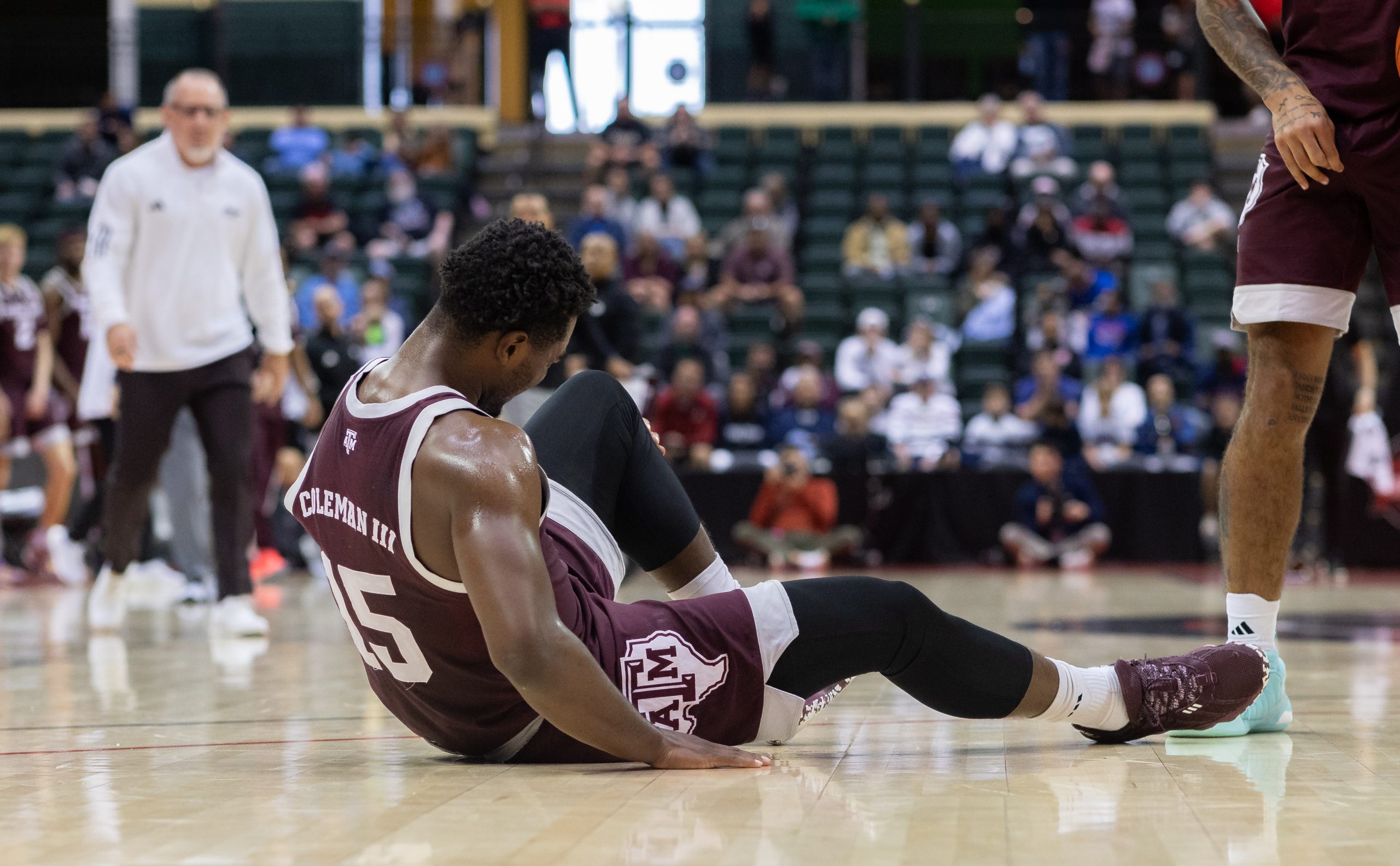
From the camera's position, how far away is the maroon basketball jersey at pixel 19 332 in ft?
29.4

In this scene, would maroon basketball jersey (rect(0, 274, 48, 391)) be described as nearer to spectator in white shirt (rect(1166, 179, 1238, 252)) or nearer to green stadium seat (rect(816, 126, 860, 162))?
green stadium seat (rect(816, 126, 860, 162))

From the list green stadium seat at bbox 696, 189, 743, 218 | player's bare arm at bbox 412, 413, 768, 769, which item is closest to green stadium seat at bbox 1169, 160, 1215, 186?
green stadium seat at bbox 696, 189, 743, 218

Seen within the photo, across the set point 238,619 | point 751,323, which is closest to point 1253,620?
point 238,619

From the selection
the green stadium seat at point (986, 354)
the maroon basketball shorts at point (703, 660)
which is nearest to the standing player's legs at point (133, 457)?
the maroon basketball shorts at point (703, 660)

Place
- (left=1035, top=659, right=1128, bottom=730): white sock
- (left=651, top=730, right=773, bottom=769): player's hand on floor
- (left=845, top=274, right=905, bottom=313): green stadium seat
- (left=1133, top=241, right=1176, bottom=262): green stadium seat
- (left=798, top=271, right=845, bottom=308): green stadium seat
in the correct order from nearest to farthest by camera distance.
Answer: (left=651, top=730, right=773, bottom=769): player's hand on floor, (left=1035, top=659, right=1128, bottom=730): white sock, (left=845, top=274, right=905, bottom=313): green stadium seat, (left=798, top=271, right=845, bottom=308): green stadium seat, (left=1133, top=241, right=1176, bottom=262): green stadium seat

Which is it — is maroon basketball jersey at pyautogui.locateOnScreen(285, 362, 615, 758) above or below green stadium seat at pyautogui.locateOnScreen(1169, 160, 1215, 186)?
below

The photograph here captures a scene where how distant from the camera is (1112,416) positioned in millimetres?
10906

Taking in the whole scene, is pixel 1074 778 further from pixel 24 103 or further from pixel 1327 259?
pixel 24 103

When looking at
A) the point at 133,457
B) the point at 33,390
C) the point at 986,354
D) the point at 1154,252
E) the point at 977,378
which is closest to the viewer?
the point at 133,457

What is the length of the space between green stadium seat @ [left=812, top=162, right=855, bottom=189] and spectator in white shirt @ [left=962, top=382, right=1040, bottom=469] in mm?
3842

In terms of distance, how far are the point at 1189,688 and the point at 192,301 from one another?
12.3 ft

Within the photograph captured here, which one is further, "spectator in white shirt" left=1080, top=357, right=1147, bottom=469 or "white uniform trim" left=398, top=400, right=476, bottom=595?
"spectator in white shirt" left=1080, top=357, right=1147, bottom=469

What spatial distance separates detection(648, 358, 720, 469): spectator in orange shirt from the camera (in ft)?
33.8

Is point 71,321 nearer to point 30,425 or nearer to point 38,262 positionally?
point 30,425
